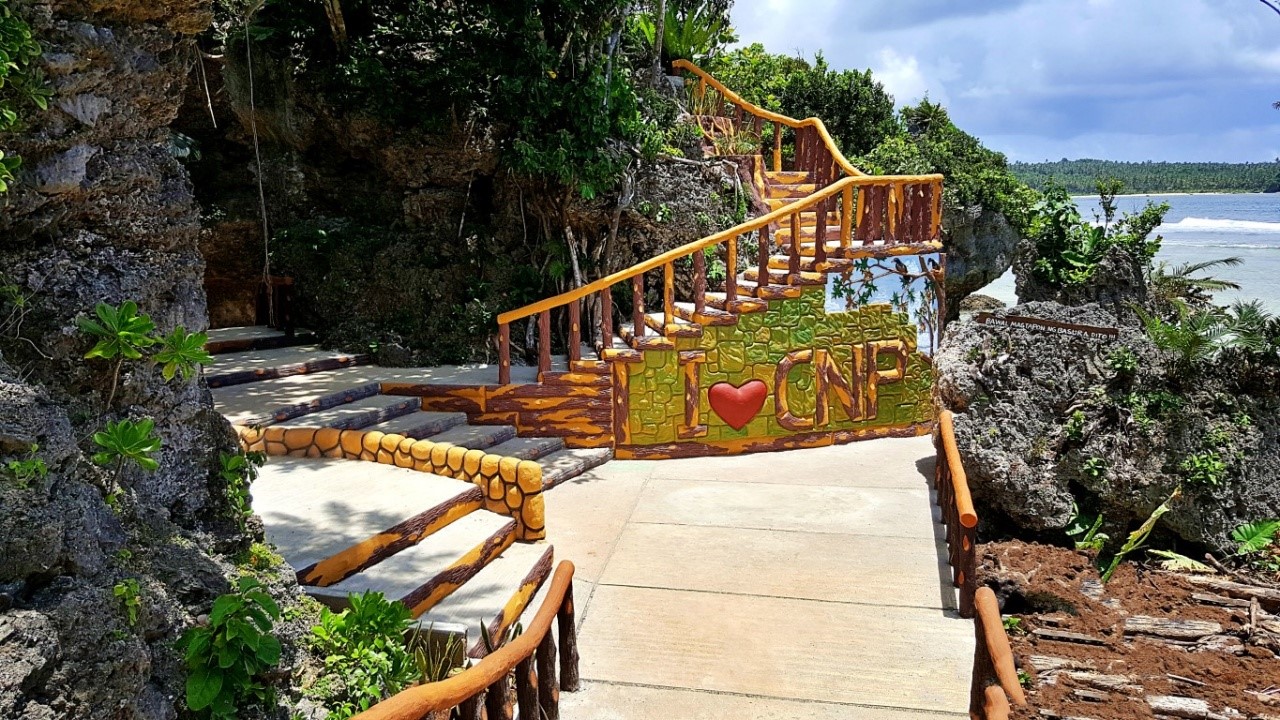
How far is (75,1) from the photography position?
2592 mm

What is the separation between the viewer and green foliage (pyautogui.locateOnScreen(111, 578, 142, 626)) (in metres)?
2.20

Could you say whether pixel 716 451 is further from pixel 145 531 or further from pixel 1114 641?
pixel 145 531

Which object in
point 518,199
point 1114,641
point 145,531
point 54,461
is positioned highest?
point 518,199

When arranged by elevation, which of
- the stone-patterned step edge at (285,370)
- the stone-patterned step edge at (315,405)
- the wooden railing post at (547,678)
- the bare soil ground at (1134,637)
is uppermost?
the stone-patterned step edge at (285,370)

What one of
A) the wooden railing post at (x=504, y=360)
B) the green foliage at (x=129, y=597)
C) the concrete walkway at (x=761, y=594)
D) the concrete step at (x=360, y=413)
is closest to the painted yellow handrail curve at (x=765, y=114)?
the concrete walkway at (x=761, y=594)

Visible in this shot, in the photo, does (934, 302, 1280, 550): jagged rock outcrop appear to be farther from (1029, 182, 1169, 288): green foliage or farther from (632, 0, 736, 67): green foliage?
(632, 0, 736, 67): green foliage

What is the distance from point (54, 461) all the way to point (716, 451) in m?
5.84

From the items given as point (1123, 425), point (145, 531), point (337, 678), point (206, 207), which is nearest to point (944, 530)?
point (1123, 425)

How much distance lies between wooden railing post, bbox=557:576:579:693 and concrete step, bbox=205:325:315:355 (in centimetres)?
586

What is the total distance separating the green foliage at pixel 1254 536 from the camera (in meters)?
5.79

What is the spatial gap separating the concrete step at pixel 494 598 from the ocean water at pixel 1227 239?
6854 millimetres

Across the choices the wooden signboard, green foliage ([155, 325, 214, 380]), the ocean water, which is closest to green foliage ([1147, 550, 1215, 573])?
the wooden signboard

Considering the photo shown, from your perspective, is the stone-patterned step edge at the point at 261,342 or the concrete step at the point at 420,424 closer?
the concrete step at the point at 420,424

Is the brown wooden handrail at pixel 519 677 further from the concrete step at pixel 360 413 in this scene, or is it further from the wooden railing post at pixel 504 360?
the wooden railing post at pixel 504 360
